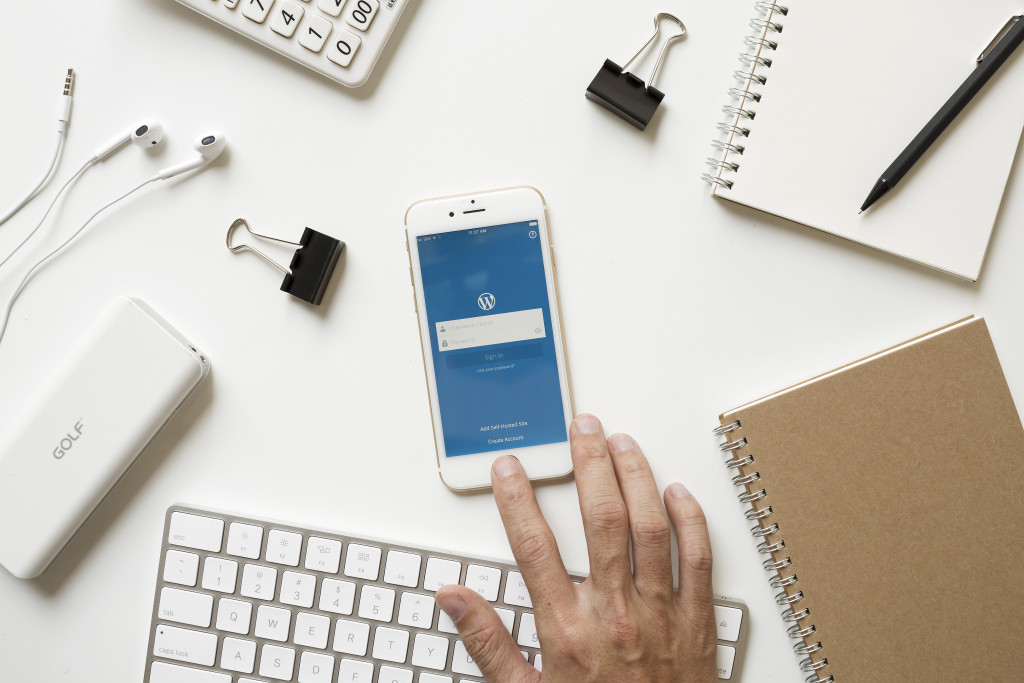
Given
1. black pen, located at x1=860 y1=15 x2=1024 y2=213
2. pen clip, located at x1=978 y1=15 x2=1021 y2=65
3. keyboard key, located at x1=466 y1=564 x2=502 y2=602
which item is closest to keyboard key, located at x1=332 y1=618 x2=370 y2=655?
keyboard key, located at x1=466 y1=564 x2=502 y2=602

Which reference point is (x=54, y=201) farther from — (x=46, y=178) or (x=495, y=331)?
(x=495, y=331)

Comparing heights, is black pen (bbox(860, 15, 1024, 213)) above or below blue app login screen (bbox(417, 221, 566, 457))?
above

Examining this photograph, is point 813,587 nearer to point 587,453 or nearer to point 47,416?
point 587,453

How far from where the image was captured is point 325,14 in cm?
67

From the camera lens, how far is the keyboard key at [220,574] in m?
0.70

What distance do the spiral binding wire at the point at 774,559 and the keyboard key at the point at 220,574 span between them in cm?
52

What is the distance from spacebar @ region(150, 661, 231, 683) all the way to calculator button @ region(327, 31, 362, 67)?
0.63 metres

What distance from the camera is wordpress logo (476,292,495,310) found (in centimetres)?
69

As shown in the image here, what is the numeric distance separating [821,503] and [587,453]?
240 mm

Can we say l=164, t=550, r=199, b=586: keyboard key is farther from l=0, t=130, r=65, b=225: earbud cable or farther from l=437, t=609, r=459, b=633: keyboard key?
l=0, t=130, r=65, b=225: earbud cable

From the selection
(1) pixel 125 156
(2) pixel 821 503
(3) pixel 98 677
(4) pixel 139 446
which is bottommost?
(3) pixel 98 677

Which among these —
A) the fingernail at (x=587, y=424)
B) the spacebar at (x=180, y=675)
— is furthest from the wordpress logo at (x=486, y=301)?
the spacebar at (x=180, y=675)

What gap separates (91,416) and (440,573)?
1.26ft

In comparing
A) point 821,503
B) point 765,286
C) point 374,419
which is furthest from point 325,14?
Answer: point 821,503
